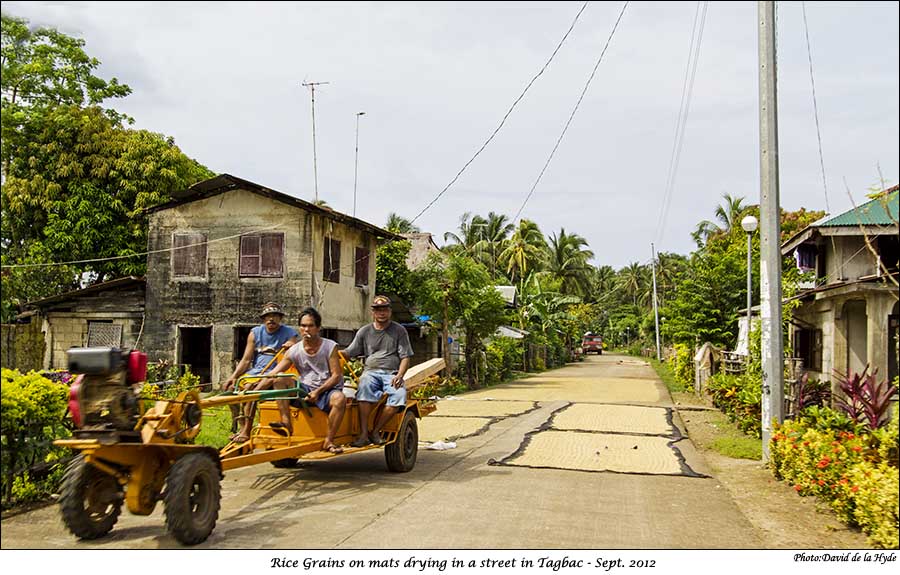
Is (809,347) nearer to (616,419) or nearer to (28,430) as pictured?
(616,419)

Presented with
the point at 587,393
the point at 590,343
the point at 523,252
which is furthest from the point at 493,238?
the point at 587,393

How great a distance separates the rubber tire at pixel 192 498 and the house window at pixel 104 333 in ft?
61.9

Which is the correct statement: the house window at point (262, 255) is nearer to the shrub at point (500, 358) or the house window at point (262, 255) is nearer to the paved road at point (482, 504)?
the paved road at point (482, 504)

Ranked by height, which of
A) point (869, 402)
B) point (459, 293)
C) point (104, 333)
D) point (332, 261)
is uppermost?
point (332, 261)

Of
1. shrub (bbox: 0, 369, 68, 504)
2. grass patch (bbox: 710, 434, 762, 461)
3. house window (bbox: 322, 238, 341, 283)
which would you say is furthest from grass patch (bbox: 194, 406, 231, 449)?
house window (bbox: 322, 238, 341, 283)

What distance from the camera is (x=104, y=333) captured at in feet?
76.9

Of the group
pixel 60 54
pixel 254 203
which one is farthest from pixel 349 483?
pixel 254 203

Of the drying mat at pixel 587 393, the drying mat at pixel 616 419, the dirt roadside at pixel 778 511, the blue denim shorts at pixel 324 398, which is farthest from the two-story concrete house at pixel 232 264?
the blue denim shorts at pixel 324 398

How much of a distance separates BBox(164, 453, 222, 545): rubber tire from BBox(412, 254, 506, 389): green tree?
68.5 feet

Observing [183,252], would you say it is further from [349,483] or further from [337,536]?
[337,536]

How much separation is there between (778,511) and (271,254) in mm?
16878

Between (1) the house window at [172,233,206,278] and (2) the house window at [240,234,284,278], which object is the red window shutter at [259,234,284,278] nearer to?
(2) the house window at [240,234,284,278]

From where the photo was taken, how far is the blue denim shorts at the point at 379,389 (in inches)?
352

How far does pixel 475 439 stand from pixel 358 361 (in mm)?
8226
